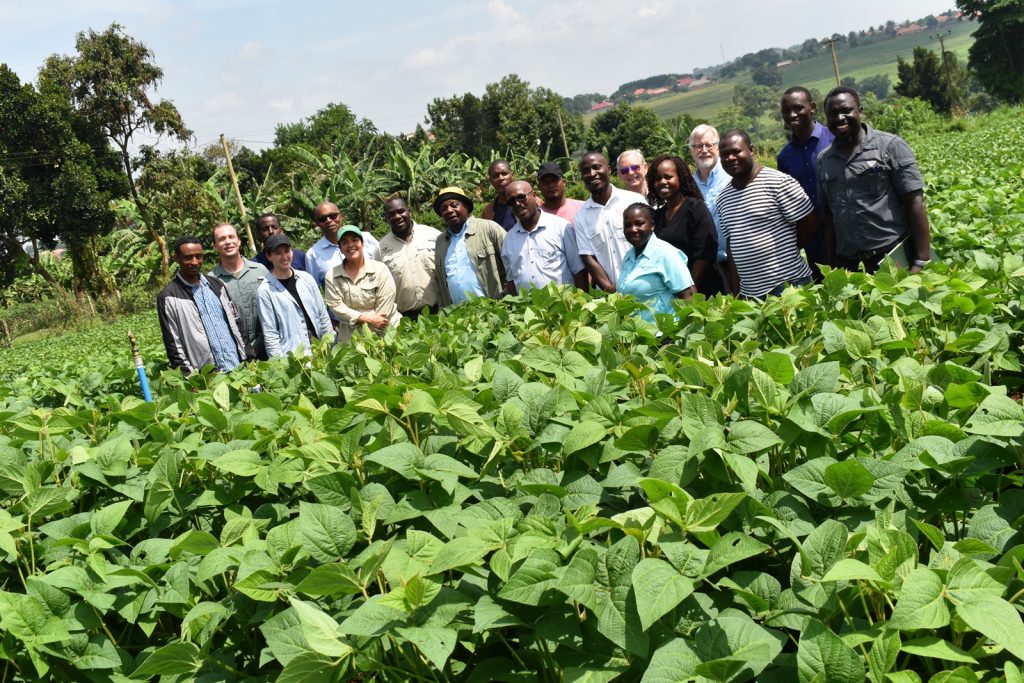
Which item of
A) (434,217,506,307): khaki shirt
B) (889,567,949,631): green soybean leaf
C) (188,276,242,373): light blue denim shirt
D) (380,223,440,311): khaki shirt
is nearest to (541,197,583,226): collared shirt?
(434,217,506,307): khaki shirt

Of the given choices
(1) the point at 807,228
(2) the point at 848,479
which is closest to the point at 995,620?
(2) the point at 848,479

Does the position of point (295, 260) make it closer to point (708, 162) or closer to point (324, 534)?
point (708, 162)

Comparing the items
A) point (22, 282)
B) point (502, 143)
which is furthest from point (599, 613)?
point (502, 143)

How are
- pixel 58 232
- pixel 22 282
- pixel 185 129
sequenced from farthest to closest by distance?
1. pixel 22 282
2. pixel 185 129
3. pixel 58 232

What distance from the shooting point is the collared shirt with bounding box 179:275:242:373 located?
20.8ft

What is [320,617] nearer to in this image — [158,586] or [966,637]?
[158,586]

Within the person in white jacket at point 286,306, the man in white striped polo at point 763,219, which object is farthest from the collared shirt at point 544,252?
the person in white jacket at point 286,306

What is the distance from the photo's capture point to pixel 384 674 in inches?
57.5

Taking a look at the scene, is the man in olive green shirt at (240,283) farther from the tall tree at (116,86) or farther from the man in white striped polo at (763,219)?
the tall tree at (116,86)

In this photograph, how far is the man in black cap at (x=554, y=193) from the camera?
6680 millimetres

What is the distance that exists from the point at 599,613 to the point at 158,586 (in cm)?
102

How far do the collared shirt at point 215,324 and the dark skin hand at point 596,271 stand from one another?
2.66 m

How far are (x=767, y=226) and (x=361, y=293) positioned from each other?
2.92m

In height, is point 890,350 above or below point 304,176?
below
